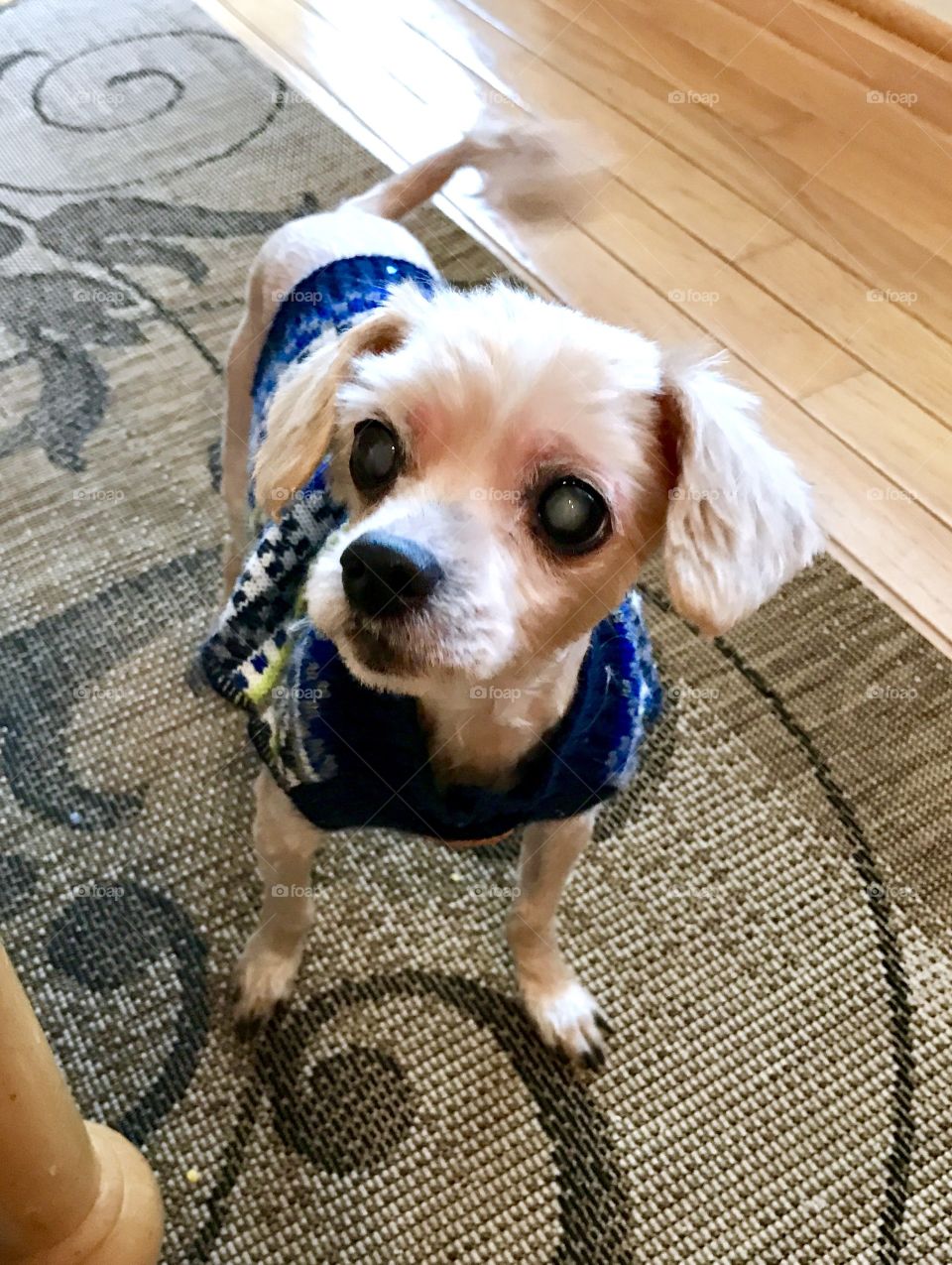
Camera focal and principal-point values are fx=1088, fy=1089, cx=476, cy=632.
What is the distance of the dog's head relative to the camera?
79 centimetres

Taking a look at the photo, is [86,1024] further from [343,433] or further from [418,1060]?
[343,433]

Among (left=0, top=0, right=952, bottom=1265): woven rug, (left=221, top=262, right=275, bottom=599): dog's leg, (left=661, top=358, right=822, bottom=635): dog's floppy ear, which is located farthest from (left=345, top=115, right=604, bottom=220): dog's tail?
(left=661, top=358, right=822, bottom=635): dog's floppy ear

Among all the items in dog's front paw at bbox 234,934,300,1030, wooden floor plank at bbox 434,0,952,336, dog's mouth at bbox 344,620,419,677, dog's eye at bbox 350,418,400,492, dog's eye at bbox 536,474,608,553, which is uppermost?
dog's eye at bbox 536,474,608,553

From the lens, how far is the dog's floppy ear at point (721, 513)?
32.0 inches

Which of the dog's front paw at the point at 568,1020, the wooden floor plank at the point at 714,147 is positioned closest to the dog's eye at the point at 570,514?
the dog's front paw at the point at 568,1020

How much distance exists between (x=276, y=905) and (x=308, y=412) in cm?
52

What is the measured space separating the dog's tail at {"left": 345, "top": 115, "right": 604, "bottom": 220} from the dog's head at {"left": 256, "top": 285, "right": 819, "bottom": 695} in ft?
1.81

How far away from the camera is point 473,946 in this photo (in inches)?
48.8

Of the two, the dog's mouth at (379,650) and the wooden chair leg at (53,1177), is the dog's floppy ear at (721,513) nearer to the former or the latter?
the dog's mouth at (379,650)

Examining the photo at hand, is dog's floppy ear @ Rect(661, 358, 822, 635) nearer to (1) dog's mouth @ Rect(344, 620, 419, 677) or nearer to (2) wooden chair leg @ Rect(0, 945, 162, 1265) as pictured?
(1) dog's mouth @ Rect(344, 620, 419, 677)

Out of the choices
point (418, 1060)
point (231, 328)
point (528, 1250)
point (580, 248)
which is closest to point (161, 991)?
point (418, 1060)

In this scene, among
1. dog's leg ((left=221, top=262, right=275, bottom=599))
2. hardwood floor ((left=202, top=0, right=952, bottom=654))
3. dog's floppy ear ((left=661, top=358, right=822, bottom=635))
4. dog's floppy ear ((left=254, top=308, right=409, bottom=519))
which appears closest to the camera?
dog's floppy ear ((left=661, top=358, right=822, bottom=635))

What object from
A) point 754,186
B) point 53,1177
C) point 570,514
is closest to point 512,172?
point 570,514

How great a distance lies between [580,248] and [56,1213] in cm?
181
